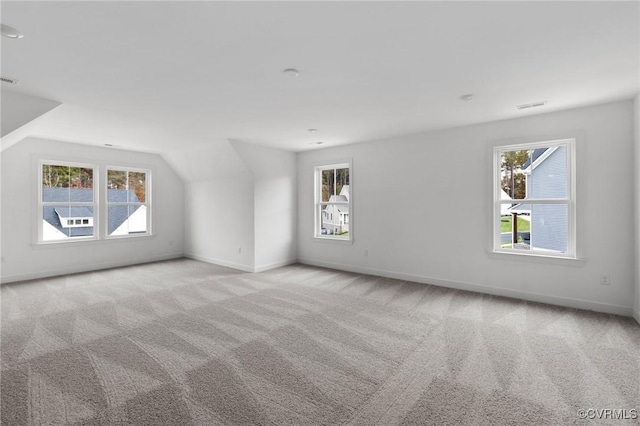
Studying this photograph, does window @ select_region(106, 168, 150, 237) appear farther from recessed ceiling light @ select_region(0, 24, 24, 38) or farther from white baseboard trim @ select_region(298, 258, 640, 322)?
recessed ceiling light @ select_region(0, 24, 24, 38)

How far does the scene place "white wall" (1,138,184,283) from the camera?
4.91 meters

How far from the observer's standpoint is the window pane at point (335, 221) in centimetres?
607

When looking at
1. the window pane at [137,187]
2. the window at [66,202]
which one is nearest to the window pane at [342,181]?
the window pane at [137,187]

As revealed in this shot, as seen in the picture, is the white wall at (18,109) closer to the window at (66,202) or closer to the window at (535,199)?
the window at (66,202)

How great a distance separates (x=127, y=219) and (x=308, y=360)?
572 centimetres

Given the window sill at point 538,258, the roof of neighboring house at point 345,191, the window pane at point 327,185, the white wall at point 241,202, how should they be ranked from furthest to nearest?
the window pane at point 327,185
the roof of neighboring house at point 345,191
the white wall at point 241,202
the window sill at point 538,258

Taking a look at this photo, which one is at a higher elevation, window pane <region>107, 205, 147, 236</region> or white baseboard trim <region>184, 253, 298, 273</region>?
window pane <region>107, 205, 147, 236</region>

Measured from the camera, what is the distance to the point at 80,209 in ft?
18.9

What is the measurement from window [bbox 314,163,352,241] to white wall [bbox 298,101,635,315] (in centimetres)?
18

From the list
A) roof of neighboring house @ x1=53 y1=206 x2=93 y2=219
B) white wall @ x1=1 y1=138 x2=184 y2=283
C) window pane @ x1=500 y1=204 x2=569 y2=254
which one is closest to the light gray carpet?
window pane @ x1=500 y1=204 x2=569 y2=254

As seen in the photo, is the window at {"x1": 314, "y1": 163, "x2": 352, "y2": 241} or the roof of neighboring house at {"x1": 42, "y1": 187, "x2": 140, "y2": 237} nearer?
the roof of neighboring house at {"x1": 42, "y1": 187, "x2": 140, "y2": 237}

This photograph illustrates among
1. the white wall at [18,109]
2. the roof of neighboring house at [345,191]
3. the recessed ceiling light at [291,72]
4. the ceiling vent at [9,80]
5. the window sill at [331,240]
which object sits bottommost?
the window sill at [331,240]

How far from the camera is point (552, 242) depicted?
3955 millimetres

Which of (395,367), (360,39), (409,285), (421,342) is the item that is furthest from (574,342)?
(360,39)
